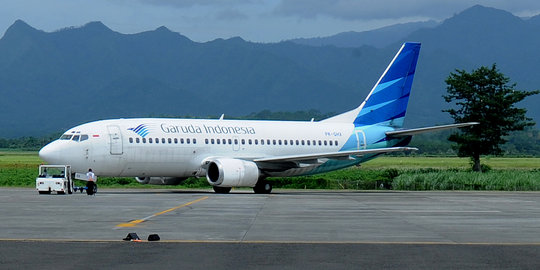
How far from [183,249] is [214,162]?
103ft

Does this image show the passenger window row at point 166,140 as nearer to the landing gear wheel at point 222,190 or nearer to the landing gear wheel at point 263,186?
→ the landing gear wheel at point 222,190

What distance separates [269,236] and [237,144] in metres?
30.3

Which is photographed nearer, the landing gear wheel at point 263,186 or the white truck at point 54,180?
the white truck at point 54,180

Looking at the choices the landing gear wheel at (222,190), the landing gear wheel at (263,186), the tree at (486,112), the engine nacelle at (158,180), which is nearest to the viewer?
the landing gear wheel at (222,190)

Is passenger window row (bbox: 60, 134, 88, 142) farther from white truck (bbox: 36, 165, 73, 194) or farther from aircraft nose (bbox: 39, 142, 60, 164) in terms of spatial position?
white truck (bbox: 36, 165, 73, 194)

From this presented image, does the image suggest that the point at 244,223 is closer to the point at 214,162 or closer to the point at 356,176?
the point at 214,162

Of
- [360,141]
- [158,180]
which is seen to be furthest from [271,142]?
[158,180]

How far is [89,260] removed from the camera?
51.6 ft

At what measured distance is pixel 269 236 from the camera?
21.0 meters

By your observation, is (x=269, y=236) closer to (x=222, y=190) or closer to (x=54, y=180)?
(x=54, y=180)

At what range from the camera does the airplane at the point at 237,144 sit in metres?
46.5

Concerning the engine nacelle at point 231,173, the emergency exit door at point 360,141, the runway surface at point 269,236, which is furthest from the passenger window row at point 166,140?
the runway surface at point 269,236

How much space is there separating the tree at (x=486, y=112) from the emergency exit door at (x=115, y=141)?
31.2 meters

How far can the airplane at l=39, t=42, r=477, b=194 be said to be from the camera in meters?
46.5
